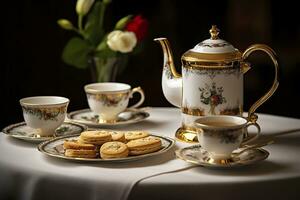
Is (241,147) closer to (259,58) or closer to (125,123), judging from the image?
(125,123)

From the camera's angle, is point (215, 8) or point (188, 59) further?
point (215, 8)

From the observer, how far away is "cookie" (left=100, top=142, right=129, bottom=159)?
1085 millimetres

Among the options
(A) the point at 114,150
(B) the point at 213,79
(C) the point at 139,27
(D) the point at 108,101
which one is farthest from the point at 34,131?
(C) the point at 139,27

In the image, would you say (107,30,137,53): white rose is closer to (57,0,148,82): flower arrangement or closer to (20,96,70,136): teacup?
(57,0,148,82): flower arrangement

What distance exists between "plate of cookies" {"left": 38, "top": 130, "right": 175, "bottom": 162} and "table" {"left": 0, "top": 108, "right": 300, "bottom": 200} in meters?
0.01

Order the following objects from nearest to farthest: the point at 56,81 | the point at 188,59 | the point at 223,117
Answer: the point at 223,117
the point at 188,59
the point at 56,81

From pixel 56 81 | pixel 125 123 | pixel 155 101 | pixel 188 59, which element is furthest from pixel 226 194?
pixel 155 101

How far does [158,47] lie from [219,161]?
5.51 ft

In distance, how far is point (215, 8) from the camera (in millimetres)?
2732

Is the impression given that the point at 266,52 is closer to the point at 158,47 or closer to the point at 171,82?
the point at 171,82

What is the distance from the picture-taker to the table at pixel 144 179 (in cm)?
98

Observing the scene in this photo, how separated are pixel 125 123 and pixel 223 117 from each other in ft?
1.15

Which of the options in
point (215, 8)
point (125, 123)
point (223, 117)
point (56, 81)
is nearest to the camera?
point (223, 117)

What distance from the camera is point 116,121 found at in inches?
57.0
